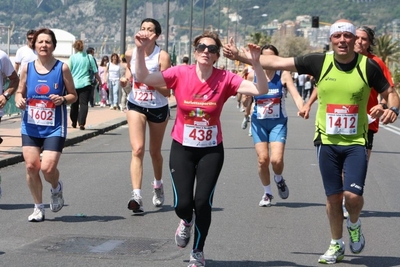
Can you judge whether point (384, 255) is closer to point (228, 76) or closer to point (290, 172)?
point (228, 76)

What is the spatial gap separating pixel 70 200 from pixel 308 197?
2.91 meters

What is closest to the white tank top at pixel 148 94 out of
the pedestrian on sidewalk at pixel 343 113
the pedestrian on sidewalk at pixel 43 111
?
the pedestrian on sidewalk at pixel 43 111

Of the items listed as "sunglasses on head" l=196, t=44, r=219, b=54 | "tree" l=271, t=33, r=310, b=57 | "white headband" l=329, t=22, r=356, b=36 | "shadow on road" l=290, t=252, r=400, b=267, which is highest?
"white headband" l=329, t=22, r=356, b=36

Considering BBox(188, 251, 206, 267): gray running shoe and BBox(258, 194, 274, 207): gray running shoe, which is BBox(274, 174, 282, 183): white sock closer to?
BBox(258, 194, 274, 207): gray running shoe

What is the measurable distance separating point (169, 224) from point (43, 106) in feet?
5.45

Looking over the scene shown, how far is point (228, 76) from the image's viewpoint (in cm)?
763

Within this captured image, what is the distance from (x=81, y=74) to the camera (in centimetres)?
2034

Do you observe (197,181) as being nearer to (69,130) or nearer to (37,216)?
(37,216)

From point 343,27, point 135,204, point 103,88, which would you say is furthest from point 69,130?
point 103,88

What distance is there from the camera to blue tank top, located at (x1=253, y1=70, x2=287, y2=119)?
11.1 metres

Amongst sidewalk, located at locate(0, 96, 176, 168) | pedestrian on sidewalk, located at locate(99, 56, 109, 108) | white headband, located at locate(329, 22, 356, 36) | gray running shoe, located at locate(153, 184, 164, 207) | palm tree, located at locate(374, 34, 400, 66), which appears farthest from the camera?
palm tree, located at locate(374, 34, 400, 66)

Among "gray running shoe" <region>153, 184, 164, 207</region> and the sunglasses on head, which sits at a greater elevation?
the sunglasses on head

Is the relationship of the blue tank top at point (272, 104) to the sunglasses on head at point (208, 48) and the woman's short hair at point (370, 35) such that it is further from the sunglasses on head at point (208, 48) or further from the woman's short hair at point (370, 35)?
the sunglasses on head at point (208, 48)

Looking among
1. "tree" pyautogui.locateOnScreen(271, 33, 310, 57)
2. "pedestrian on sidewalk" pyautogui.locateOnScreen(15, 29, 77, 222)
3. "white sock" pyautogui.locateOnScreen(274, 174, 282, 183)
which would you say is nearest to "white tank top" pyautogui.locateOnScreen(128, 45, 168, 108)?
"pedestrian on sidewalk" pyautogui.locateOnScreen(15, 29, 77, 222)
